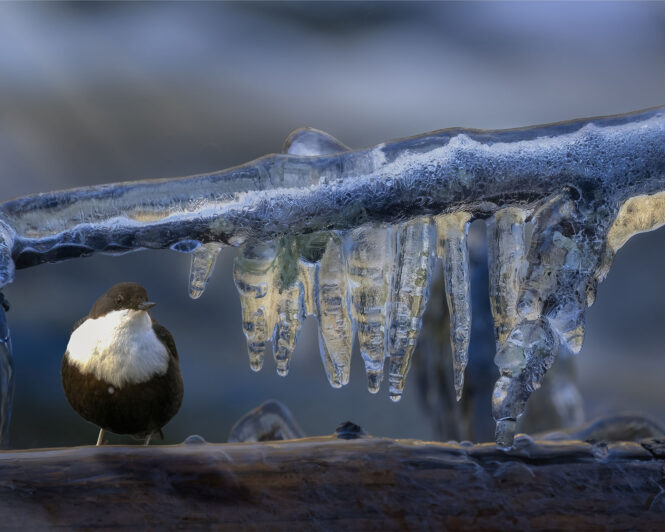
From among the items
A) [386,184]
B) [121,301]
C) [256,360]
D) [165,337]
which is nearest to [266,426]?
[165,337]

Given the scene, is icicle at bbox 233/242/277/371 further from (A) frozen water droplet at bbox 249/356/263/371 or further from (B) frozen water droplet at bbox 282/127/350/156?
(B) frozen water droplet at bbox 282/127/350/156

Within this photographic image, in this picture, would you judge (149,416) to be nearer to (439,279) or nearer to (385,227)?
(385,227)

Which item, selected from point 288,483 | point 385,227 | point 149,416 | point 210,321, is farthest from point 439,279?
point 210,321

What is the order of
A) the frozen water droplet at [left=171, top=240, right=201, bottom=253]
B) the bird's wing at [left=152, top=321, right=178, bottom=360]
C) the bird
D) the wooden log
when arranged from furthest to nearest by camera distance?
the bird's wing at [left=152, top=321, right=178, bottom=360] < the bird < the frozen water droplet at [left=171, top=240, right=201, bottom=253] < the wooden log

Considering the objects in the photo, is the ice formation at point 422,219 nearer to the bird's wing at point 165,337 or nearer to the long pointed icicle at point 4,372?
the long pointed icicle at point 4,372

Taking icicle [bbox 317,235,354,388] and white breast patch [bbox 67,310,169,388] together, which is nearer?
icicle [bbox 317,235,354,388]

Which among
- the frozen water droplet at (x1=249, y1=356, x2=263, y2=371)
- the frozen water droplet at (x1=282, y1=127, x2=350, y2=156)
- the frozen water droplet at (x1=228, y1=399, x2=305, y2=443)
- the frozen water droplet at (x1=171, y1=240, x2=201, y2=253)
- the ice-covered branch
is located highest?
the frozen water droplet at (x1=282, y1=127, x2=350, y2=156)

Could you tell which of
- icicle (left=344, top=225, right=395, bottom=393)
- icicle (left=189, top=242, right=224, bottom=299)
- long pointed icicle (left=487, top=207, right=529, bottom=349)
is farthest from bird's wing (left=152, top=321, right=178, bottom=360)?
long pointed icicle (left=487, top=207, right=529, bottom=349)

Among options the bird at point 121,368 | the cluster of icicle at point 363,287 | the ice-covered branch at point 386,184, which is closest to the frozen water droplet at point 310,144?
the cluster of icicle at point 363,287
